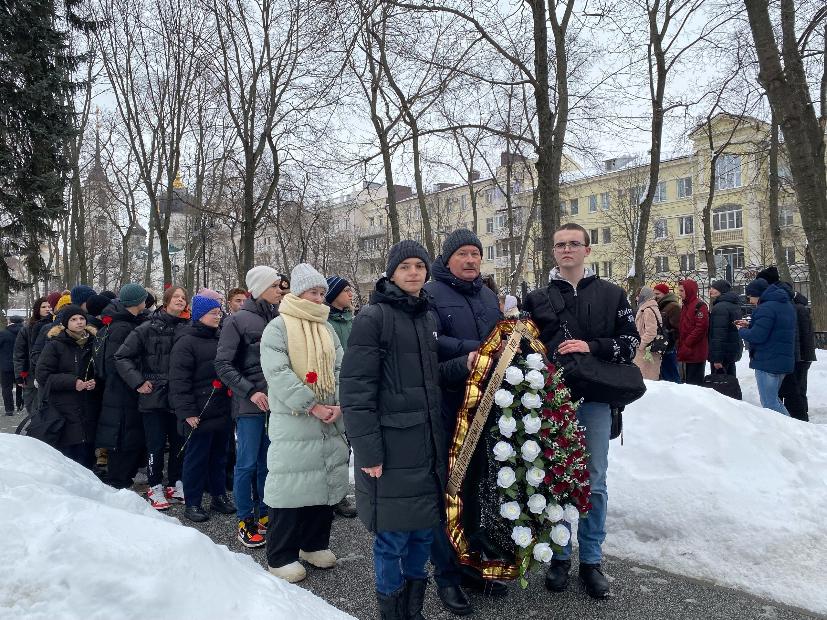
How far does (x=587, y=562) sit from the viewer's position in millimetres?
3918

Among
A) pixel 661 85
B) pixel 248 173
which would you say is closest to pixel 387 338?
pixel 248 173

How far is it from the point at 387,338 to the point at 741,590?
9.22ft

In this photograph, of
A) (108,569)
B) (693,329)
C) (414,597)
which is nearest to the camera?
(108,569)

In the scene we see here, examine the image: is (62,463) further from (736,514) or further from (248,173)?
(248,173)

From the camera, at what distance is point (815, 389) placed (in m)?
11.2

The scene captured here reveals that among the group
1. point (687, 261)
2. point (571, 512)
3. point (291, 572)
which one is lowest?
point (291, 572)

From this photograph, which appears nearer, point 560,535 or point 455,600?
point 560,535

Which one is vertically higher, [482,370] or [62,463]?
[482,370]

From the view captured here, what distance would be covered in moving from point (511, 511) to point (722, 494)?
91.4 inches

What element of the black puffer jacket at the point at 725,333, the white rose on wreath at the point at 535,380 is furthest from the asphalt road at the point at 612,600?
the black puffer jacket at the point at 725,333

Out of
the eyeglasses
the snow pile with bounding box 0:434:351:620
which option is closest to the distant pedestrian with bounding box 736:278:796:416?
→ the eyeglasses

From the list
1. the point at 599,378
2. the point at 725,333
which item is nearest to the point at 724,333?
the point at 725,333

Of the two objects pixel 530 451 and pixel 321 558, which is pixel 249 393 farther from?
pixel 530 451

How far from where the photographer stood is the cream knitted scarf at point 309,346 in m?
4.32
